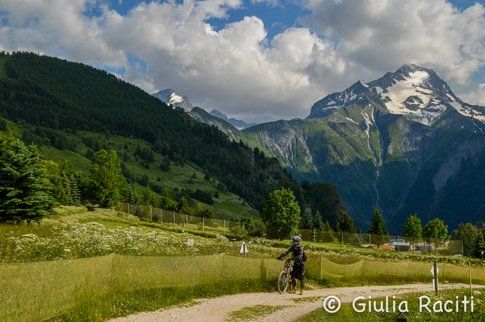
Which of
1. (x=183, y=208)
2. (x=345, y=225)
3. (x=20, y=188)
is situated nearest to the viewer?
(x=20, y=188)

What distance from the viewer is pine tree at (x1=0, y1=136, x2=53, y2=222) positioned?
4499 centimetres

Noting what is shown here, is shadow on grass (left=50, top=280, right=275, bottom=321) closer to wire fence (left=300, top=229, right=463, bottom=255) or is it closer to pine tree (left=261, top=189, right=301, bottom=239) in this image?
wire fence (left=300, top=229, right=463, bottom=255)

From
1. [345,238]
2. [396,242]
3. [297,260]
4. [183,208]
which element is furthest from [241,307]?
[183,208]

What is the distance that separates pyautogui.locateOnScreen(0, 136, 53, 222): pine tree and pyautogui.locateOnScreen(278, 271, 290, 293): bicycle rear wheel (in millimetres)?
30839

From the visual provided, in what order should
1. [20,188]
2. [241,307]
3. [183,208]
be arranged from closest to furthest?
[241,307] < [20,188] < [183,208]

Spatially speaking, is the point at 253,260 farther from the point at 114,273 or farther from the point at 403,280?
the point at 403,280

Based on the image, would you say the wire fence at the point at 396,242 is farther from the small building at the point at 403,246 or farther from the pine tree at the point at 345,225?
the pine tree at the point at 345,225

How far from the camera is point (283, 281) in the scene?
73.7ft

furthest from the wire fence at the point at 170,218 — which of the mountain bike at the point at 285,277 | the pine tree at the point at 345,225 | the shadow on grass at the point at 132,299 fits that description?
the shadow on grass at the point at 132,299

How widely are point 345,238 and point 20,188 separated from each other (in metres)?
52.0

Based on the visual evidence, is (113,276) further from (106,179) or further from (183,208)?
(183,208)

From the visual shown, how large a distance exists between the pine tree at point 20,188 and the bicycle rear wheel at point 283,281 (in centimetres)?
3084

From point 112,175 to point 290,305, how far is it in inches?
3129

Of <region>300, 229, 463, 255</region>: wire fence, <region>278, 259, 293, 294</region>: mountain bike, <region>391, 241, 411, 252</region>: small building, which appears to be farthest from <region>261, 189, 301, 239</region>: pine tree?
<region>278, 259, 293, 294</region>: mountain bike
